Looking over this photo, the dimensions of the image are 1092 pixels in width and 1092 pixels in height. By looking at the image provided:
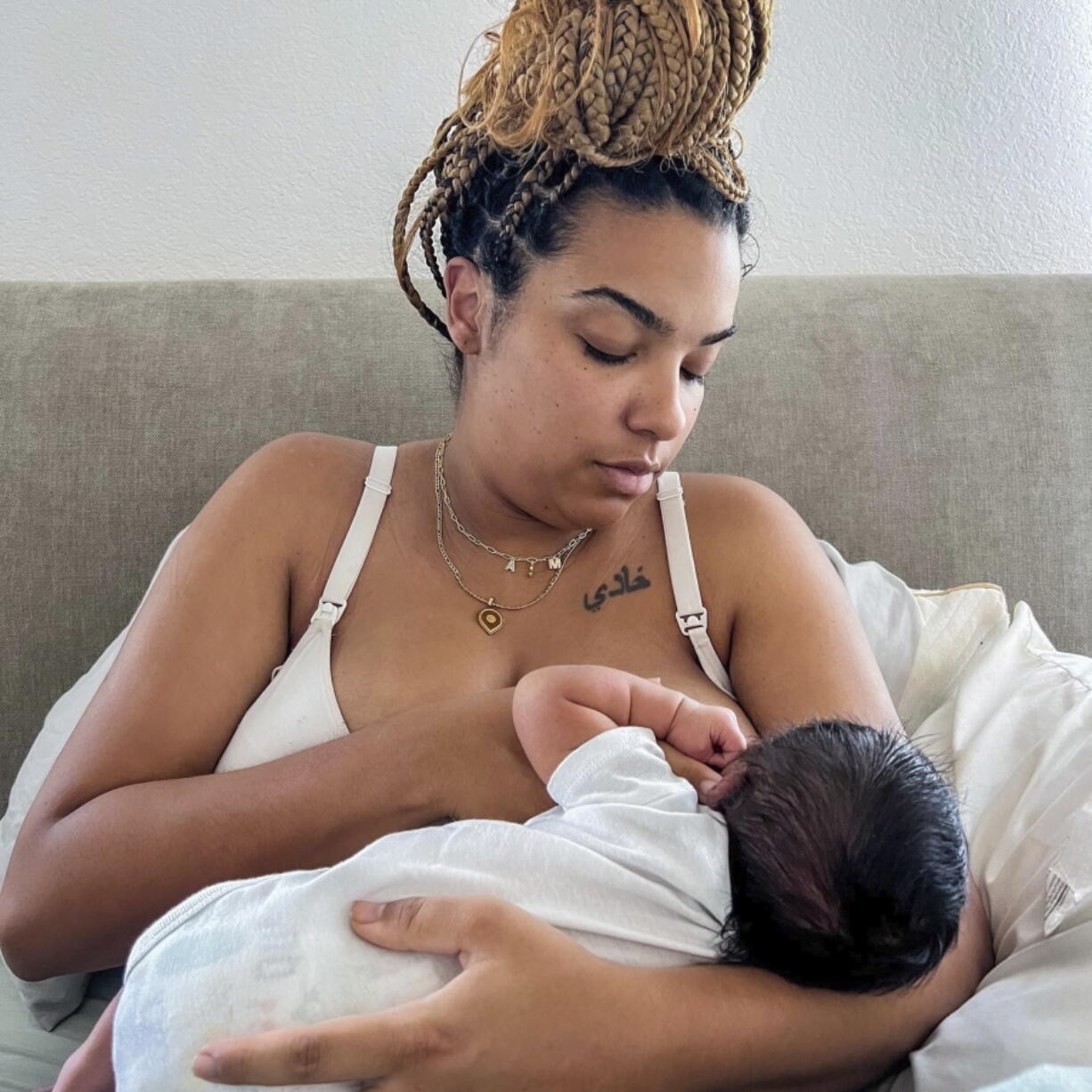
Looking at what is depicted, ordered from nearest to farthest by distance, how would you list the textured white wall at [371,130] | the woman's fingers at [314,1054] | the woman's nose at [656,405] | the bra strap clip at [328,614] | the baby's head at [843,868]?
1. the woman's fingers at [314,1054]
2. the baby's head at [843,868]
3. the woman's nose at [656,405]
4. the bra strap clip at [328,614]
5. the textured white wall at [371,130]

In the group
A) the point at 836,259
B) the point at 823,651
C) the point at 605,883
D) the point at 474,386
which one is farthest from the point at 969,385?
the point at 605,883

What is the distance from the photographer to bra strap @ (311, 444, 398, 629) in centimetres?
133

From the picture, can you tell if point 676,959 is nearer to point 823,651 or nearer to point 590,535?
point 823,651

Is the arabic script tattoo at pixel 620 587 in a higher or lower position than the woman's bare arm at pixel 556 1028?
higher

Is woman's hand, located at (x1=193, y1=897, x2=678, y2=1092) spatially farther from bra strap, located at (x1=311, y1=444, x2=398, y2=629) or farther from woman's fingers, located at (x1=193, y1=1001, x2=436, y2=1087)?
bra strap, located at (x1=311, y1=444, x2=398, y2=629)

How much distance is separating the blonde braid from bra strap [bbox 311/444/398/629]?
32 cm

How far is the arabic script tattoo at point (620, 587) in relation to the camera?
1387 millimetres

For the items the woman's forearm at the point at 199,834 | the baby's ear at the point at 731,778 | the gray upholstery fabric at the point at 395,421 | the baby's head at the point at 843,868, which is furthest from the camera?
the gray upholstery fabric at the point at 395,421

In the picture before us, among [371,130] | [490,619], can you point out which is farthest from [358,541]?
[371,130]

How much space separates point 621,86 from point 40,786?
102 cm

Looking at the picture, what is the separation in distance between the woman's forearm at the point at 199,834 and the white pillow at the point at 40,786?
101 mm

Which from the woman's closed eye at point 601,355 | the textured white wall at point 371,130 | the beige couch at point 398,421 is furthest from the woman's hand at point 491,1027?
the textured white wall at point 371,130

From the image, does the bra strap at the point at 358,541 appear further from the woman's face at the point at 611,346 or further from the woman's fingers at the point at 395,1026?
the woman's fingers at the point at 395,1026

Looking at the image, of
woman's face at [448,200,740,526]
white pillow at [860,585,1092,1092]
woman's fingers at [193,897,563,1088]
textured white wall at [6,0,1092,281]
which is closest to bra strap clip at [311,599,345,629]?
woman's face at [448,200,740,526]
